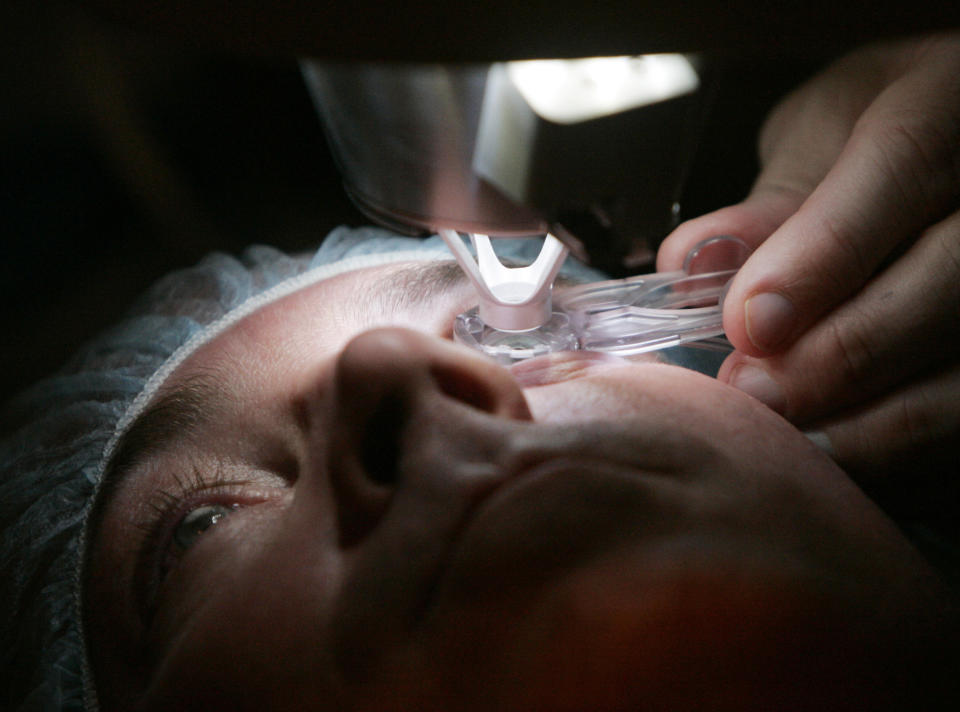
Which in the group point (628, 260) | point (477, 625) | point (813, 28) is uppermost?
point (813, 28)

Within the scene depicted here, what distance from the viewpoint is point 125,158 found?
4.06 ft

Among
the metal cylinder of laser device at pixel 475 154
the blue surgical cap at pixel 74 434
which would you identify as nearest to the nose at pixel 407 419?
the metal cylinder of laser device at pixel 475 154

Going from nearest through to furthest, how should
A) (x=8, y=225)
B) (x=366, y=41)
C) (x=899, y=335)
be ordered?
(x=366, y=41) → (x=899, y=335) → (x=8, y=225)

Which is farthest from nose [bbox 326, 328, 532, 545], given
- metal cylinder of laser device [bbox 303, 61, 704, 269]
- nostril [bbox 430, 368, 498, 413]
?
metal cylinder of laser device [bbox 303, 61, 704, 269]

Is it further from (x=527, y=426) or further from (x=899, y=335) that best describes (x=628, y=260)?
(x=899, y=335)

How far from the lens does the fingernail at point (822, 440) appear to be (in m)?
0.83

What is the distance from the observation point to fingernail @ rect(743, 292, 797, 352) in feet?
2.54

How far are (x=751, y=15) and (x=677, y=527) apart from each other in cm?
39

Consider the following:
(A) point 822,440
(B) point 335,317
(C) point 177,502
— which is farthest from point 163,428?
(A) point 822,440

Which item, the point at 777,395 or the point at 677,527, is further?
the point at 777,395

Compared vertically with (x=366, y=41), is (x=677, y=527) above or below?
below

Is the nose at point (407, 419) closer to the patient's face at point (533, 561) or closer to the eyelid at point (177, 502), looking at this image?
the patient's face at point (533, 561)

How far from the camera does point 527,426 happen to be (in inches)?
23.1

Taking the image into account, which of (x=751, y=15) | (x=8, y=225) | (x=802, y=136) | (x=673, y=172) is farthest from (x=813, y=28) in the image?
(x=8, y=225)
